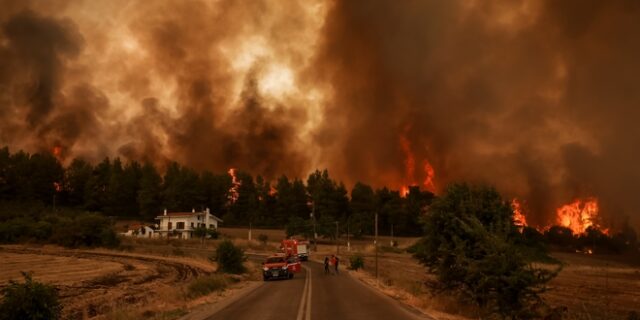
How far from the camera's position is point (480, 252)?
930 inches

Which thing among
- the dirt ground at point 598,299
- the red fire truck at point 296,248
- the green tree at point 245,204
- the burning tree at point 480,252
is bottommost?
the dirt ground at point 598,299

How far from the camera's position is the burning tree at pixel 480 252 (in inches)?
741

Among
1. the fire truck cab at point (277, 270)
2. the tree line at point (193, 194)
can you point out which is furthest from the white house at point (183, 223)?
the fire truck cab at point (277, 270)

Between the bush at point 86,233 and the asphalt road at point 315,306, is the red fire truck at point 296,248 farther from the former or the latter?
the asphalt road at point 315,306

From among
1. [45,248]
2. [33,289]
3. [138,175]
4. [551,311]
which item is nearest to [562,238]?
[551,311]

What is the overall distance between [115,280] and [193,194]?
114510 millimetres

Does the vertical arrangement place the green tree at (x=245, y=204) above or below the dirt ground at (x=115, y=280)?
above

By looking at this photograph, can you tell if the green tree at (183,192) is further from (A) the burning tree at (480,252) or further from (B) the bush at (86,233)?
(A) the burning tree at (480,252)

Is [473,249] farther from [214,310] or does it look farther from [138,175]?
[138,175]

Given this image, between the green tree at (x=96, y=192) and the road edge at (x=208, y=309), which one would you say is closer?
the road edge at (x=208, y=309)

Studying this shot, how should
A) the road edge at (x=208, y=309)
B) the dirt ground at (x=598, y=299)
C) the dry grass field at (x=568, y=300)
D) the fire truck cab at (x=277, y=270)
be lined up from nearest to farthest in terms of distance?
the road edge at (x=208, y=309)
the dry grass field at (x=568, y=300)
the dirt ground at (x=598, y=299)
the fire truck cab at (x=277, y=270)

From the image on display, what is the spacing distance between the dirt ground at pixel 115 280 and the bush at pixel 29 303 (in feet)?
10.2

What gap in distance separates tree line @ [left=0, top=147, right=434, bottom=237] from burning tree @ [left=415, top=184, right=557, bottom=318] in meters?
109

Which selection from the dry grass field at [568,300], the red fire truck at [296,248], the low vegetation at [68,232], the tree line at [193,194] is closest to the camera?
the dry grass field at [568,300]
